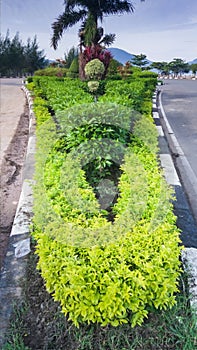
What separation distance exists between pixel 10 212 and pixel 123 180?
1297 mm

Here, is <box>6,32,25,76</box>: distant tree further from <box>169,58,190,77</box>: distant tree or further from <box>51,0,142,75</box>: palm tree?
<box>51,0,142,75</box>: palm tree

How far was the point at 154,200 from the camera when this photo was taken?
2.22 metres

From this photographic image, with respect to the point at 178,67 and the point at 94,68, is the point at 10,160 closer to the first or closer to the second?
the point at 94,68

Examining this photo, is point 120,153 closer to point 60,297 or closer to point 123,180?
point 123,180

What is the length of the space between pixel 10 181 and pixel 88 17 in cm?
1104

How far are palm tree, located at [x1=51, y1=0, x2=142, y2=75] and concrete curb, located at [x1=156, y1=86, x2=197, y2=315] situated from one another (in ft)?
21.0

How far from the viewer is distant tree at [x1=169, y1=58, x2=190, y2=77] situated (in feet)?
97.1

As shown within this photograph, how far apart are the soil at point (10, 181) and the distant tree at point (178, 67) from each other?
2604cm

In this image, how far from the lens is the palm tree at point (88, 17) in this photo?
12.9 metres

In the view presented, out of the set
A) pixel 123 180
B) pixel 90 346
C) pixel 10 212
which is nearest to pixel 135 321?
pixel 90 346

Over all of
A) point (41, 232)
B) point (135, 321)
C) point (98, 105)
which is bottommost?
point (135, 321)

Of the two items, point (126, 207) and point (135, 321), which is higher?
point (126, 207)

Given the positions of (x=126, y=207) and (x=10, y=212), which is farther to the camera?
(x=10, y=212)

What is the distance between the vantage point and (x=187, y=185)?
3.73 metres
